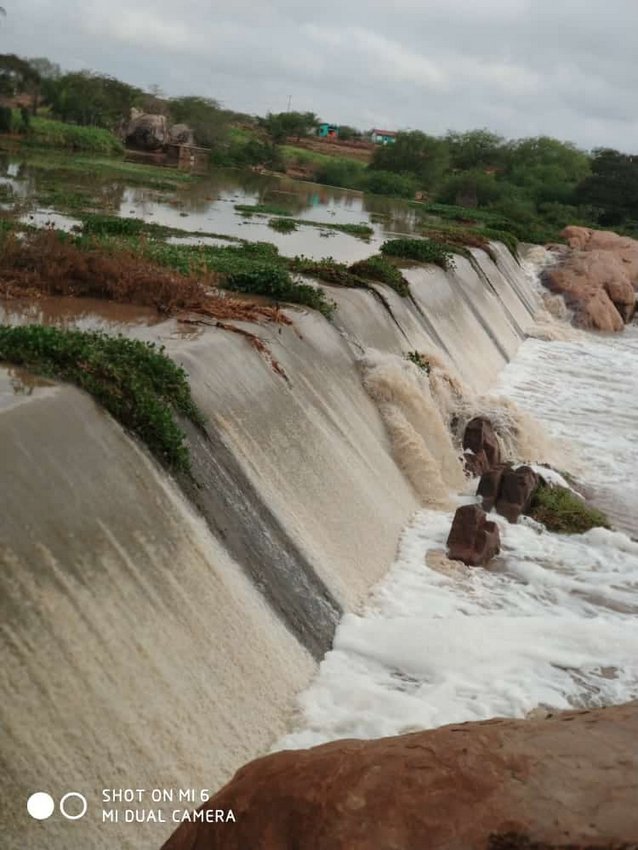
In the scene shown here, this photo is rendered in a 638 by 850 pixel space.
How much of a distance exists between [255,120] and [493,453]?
8078cm

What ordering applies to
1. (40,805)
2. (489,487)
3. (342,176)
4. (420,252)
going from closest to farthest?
(40,805) < (489,487) < (420,252) < (342,176)

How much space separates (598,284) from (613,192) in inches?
1032

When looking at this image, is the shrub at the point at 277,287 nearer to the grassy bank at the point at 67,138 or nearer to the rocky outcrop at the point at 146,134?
the grassy bank at the point at 67,138

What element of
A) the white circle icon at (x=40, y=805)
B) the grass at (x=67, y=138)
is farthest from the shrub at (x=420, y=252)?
the grass at (x=67, y=138)

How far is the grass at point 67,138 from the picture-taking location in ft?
166

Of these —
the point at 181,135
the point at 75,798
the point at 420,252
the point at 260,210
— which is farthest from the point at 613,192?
the point at 75,798

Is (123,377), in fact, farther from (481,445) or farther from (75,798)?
(481,445)

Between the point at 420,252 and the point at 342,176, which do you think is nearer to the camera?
the point at 420,252

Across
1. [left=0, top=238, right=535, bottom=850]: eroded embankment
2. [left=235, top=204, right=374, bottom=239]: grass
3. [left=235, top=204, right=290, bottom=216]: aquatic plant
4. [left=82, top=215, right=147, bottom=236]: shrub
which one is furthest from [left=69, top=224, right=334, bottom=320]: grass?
[left=235, top=204, right=290, bottom=216]: aquatic plant

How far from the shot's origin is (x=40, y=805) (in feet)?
13.9

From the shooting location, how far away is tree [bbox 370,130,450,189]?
69.2 metres

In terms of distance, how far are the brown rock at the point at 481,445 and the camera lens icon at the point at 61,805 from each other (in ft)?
26.2

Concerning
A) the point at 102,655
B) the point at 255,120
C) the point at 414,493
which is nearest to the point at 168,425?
the point at 102,655

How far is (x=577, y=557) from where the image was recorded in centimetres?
970
